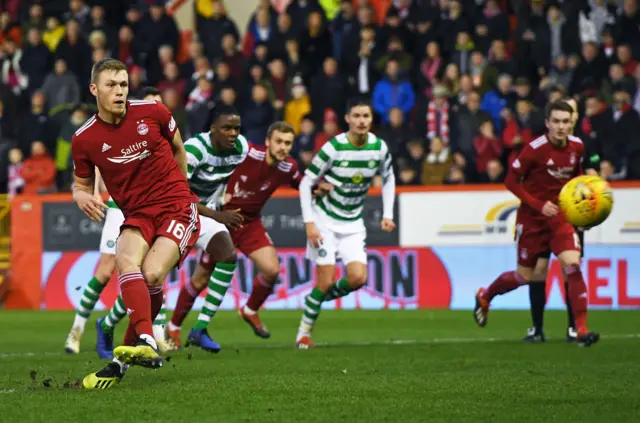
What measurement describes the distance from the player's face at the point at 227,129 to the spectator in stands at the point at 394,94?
8629 mm

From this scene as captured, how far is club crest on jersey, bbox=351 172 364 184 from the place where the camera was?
1202 centimetres

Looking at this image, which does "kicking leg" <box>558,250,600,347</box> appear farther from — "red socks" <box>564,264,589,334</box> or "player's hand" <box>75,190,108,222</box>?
"player's hand" <box>75,190,108,222</box>

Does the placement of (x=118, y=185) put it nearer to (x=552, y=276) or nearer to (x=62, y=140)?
(x=552, y=276)

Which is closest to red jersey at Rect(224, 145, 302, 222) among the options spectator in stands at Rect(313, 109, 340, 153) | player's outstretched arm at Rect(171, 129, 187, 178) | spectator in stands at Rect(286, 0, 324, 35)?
player's outstretched arm at Rect(171, 129, 187, 178)

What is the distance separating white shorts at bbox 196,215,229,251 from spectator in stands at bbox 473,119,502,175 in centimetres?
753

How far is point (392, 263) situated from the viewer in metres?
17.4

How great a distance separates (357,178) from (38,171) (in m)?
9.36

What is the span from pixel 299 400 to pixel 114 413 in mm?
1117

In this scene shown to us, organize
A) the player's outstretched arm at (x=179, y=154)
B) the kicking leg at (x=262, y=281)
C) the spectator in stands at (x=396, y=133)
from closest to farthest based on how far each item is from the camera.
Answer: the player's outstretched arm at (x=179, y=154) < the kicking leg at (x=262, y=281) < the spectator in stands at (x=396, y=133)

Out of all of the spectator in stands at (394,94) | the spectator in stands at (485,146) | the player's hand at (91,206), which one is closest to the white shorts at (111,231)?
the player's hand at (91,206)

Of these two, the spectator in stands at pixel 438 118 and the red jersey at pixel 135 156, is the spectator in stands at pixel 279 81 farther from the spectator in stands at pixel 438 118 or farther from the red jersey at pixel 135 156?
the red jersey at pixel 135 156

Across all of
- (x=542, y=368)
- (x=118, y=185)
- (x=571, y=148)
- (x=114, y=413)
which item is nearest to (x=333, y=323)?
(x=571, y=148)

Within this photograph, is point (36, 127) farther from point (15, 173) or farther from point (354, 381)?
point (354, 381)

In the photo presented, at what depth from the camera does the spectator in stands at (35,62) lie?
2238cm
